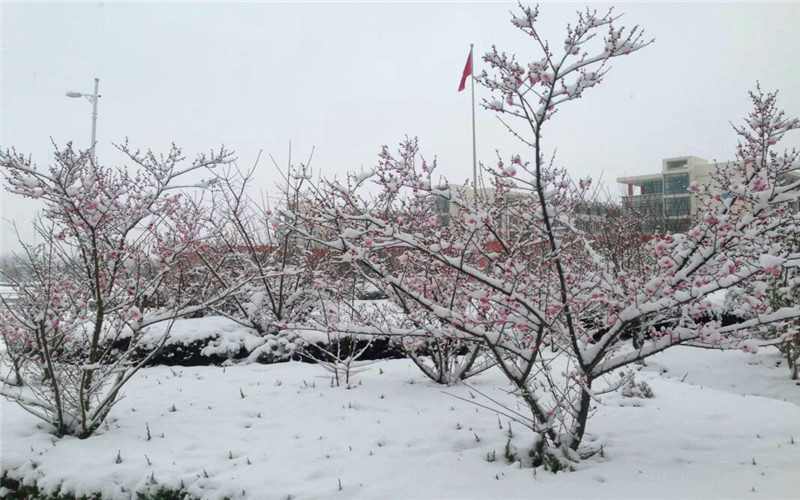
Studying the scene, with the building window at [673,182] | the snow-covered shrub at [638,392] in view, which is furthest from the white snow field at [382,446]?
the building window at [673,182]

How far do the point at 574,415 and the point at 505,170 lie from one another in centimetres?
198

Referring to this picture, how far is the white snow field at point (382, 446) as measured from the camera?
3.77 metres

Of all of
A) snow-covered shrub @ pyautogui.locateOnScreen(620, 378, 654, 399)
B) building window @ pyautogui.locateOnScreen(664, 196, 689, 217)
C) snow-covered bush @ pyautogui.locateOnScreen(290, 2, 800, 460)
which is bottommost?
snow-covered shrub @ pyautogui.locateOnScreen(620, 378, 654, 399)

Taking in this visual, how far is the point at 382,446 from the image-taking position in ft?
15.1

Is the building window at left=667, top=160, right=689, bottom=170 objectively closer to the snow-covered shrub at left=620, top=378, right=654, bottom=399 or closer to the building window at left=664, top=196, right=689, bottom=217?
the building window at left=664, top=196, right=689, bottom=217

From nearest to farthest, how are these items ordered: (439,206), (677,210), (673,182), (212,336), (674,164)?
(212,336)
(439,206)
(677,210)
(673,182)
(674,164)

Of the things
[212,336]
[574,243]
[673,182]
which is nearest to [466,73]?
[212,336]

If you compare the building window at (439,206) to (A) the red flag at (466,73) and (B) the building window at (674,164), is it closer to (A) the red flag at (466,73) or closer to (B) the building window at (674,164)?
(A) the red flag at (466,73)

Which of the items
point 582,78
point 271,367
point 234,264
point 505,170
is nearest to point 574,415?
point 505,170

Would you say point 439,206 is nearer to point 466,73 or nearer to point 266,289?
Answer: point 266,289

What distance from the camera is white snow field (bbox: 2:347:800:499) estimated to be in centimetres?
377

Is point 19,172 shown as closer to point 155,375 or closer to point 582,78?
point 155,375

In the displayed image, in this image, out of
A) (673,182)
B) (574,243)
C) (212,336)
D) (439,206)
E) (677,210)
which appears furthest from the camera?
(673,182)

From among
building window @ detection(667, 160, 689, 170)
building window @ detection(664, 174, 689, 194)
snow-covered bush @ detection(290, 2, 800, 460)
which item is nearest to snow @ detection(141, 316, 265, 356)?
snow-covered bush @ detection(290, 2, 800, 460)
